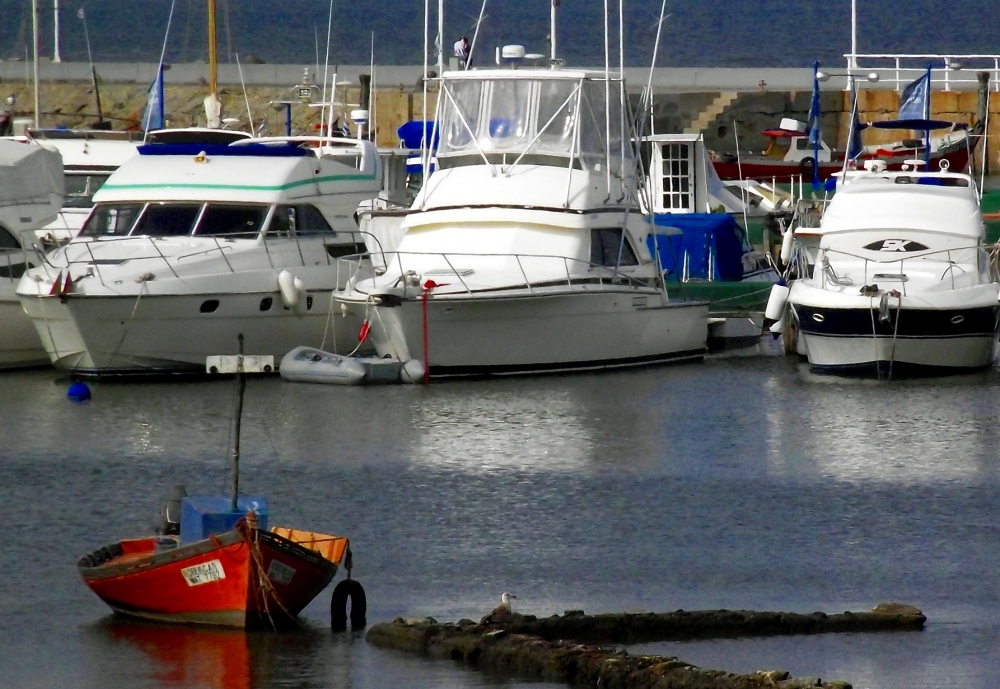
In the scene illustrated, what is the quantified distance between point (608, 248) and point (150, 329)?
552 cm

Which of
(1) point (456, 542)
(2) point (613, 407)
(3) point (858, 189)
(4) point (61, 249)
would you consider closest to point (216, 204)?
(4) point (61, 249)

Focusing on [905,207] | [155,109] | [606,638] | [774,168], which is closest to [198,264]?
[905,207]

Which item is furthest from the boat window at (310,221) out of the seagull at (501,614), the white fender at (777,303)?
the seagull at (501,614)

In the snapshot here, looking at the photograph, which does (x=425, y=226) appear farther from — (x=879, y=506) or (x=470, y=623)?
(x=470, y=623)

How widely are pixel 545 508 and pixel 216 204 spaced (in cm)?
846

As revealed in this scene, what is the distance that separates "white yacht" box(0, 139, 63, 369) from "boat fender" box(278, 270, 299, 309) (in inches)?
120

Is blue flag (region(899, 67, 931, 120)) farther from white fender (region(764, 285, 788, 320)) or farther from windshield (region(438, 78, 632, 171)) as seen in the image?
windshield (region(438, 78, 632, 171))

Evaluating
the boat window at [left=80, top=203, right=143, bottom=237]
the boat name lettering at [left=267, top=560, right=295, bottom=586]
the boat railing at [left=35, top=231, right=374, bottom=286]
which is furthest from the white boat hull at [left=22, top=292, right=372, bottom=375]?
the boat name lettering at [left=267, top=560, right=295, bottom=586]

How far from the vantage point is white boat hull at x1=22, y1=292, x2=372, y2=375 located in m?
21.2

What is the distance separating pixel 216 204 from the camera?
22328 mm

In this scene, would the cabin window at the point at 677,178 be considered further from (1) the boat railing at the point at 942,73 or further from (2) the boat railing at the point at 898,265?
(2) the boat railing at the point at 898,265

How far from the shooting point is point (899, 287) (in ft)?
70.9

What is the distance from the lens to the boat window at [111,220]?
2234 centimetres

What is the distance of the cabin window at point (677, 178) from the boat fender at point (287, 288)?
10.2 metres
